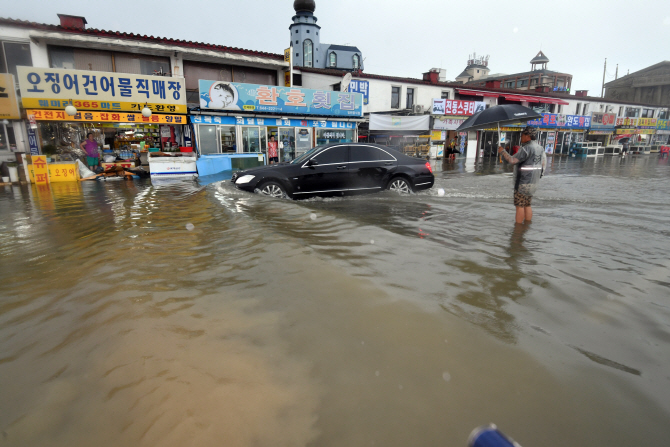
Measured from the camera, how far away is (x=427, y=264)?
4.00 metres

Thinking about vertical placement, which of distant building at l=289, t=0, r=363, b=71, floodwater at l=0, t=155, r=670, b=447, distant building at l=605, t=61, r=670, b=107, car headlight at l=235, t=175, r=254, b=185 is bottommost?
floodwater at l=0, t=155, r=670, b=447

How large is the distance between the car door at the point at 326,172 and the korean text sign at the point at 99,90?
9.90m

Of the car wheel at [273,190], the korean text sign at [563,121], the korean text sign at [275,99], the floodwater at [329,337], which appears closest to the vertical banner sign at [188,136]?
the korean text sign at [275,99]

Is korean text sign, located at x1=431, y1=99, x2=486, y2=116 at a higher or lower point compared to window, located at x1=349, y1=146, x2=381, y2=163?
higher

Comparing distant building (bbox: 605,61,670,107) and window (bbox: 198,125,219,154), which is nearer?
window (bbox: 198,125,219,154)

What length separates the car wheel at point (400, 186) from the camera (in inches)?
348

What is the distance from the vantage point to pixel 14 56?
47.6ft

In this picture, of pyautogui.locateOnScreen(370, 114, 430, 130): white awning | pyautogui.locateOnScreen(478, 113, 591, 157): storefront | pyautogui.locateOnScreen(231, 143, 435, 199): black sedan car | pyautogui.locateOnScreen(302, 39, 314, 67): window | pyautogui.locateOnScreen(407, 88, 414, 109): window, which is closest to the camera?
pyautogui.locateOnScreen(231, 143, 435, 199): black sedan car

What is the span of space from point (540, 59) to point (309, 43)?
47.7 m

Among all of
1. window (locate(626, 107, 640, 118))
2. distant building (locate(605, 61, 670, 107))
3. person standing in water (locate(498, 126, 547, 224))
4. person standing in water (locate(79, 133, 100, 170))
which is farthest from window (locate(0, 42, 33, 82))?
distant building (locate(605, 61, 670, 107))

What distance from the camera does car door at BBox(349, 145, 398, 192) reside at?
333 inches

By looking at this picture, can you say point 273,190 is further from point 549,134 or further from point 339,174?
point 549,134

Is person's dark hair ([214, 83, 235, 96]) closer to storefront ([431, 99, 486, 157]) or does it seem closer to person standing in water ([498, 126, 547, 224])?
person standing in water ([498, 126, 547, 224])

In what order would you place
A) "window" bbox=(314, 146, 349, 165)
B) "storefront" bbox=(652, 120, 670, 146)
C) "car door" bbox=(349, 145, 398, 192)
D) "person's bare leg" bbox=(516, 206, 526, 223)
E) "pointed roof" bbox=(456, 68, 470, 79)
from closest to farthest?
"person's bare leg" bbox=(516, 206, 526, 223) → "window" bbox=(314, 146, 349, 165) → "car door" bbox=(349, 145, 398, 192) → "storefront" bbox=(652, 120, 670, 146) → "pointed roof" bbox=(456, 68, 470, 79)
